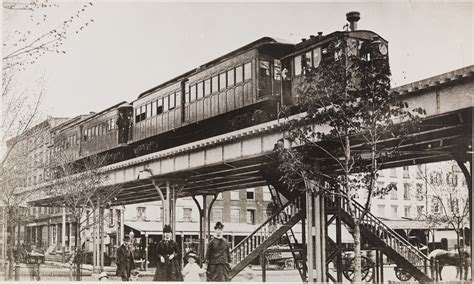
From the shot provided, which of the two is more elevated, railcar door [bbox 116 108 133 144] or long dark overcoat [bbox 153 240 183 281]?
railcar door [bbox 116 108 133 144]

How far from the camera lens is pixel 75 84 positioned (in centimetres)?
1063

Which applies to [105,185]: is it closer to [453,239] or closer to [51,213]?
[51,213]

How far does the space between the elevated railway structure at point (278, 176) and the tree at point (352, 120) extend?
32cm

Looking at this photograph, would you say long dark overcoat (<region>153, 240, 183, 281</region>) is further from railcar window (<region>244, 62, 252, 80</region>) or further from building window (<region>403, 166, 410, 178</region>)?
railcar window (<region>244, 62, 252, 80</region>)

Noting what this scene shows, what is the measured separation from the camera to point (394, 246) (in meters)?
12.6

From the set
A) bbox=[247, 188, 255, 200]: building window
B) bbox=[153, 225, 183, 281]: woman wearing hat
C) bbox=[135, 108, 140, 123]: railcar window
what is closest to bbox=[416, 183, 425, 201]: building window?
bbox=[153, 225, 183, 281]: woman wearing hat

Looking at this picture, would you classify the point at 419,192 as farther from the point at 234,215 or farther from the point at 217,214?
the point at 217,214

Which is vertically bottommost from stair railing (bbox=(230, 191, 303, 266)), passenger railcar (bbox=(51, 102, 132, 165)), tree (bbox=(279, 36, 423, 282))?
stair railing (bbox=(230, 191, 303, 266))

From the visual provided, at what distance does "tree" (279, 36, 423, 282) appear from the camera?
944 cm

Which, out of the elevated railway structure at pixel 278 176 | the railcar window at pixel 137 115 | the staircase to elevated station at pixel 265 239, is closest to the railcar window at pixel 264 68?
the elevated railway structure at pixel 278 176

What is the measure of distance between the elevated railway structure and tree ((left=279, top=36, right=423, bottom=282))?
0.32 meters

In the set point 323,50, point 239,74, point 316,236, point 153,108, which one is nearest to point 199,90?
point 239,74

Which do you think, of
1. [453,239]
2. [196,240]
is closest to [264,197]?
[196,240]

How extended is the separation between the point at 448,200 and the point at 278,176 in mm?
3396
